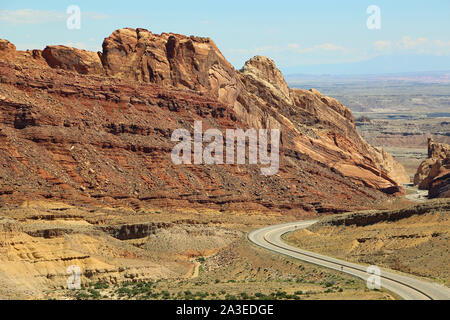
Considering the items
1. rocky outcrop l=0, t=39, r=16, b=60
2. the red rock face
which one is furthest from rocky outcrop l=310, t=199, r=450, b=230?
rocky outcrop l=0, t=39, r=16, b=60

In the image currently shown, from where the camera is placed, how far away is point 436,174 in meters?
145

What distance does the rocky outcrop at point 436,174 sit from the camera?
5217 inches

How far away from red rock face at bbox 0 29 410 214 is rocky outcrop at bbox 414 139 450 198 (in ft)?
26.8

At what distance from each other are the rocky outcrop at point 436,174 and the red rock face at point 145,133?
8169 millimetres

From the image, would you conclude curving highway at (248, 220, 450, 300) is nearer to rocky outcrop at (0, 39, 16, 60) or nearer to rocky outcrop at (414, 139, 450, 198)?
rocky outcrop at (414, 139, 450, 198)

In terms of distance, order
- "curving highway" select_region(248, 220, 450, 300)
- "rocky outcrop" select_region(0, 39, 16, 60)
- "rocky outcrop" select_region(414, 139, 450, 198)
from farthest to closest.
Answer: "rocky outcrop" select_region(414, 139, 450, 198) → "rocky outcrop" select_region(0, 39, 16, 60) → "curving highway" select_region(248, 220, 450, 300)

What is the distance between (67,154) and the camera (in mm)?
101938

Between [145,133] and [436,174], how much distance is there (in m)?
58.9

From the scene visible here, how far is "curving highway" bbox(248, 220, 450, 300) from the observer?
2023 inches

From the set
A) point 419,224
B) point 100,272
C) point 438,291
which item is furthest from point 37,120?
point 438,291

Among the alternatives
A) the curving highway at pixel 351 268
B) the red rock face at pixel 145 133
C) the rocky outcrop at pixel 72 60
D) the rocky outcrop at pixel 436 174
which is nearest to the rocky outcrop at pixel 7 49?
the red rock face at pixel 145 133

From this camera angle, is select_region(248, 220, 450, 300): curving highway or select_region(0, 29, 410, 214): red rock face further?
select_region(0, 29, 410, 214): red rock face
